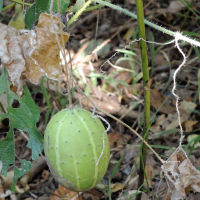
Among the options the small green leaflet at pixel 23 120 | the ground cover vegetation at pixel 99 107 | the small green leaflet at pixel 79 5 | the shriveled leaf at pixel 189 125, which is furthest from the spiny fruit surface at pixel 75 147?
the shriveled leaf at pixel 189 125

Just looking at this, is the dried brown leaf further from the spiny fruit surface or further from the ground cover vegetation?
the spiny fruit surface

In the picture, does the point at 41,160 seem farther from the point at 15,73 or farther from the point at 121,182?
the point at 15,73

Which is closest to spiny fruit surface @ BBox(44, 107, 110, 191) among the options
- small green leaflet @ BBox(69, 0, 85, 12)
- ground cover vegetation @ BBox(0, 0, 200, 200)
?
ground cover vegetation @ BBox(0, 0, 200, 200)

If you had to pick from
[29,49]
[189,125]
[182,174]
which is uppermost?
[29,49]

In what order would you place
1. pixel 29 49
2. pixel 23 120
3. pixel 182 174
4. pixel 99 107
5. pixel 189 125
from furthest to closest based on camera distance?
pixel 99 107
pixel 189 125
pixel 23 120
pixel 29 49
pixel 182 174

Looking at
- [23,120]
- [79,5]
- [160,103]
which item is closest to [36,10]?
[79,5]

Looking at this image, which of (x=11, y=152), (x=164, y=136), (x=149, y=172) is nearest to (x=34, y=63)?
(x=11, y=152)

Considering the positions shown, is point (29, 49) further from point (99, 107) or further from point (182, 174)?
point (99, 107)
